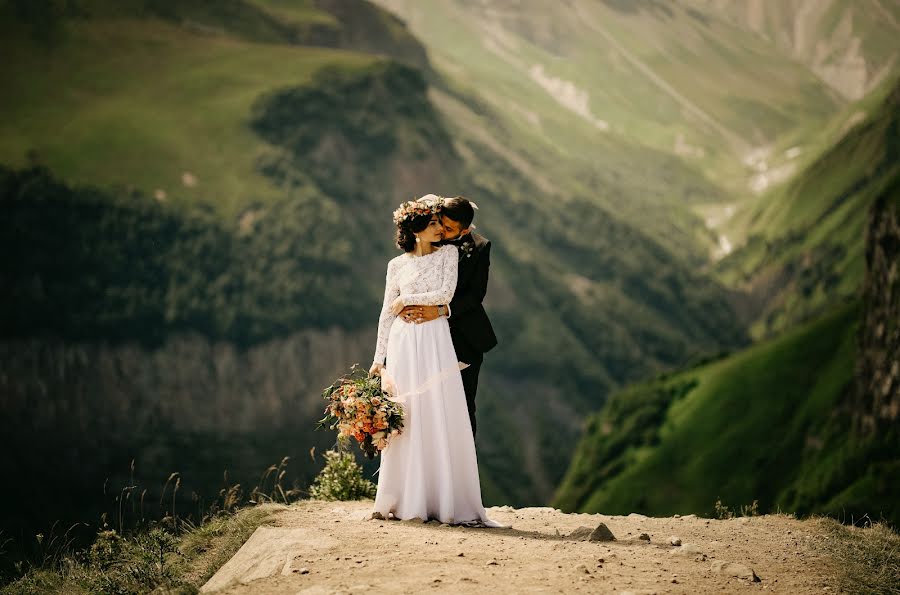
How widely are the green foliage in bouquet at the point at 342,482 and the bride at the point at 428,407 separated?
313cm

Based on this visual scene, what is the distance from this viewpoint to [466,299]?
15.2 m

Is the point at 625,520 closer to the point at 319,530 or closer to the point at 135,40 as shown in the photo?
the point at 319,530

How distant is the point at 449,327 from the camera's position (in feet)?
50.4

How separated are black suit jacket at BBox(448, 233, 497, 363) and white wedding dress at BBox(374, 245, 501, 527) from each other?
165 millimetres

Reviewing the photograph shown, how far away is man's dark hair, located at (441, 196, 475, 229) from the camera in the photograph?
15.1 metres

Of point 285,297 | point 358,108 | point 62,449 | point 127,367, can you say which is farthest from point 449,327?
point 358,108

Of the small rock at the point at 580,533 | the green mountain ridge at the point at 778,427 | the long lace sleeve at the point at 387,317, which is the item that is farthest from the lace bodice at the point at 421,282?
the green mountain ridge at the point at 778,427

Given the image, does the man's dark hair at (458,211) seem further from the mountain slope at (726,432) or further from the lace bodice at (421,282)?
the mountain slope at (726,432)

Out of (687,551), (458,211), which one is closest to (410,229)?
(458,211)

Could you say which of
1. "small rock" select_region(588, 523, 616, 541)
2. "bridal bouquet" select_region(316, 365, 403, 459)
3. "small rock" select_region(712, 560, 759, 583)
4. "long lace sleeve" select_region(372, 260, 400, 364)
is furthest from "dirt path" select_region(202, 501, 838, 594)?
"long lace sleeve" select_region(372, 260, 400, 364)

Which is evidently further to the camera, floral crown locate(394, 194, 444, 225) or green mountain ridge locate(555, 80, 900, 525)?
green mountain ridge locate(555, 80, 900, 525)

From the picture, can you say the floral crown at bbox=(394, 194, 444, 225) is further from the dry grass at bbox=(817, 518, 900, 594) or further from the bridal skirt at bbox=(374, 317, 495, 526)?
the dry grass at bbox=(817, 518, 900, 594)

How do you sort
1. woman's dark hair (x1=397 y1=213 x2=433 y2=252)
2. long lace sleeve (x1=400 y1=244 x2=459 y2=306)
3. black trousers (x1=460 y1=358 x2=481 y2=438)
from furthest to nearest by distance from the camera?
black trousers (x1=460 y1=358 x2=481 y2=438) → woman's dark hair (x1=397 y1=213 x2=433 y2=252) → long lace sleeve (x1=400 y1=244 x2=459 y2=306)

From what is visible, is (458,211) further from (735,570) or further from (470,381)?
(735,570)
